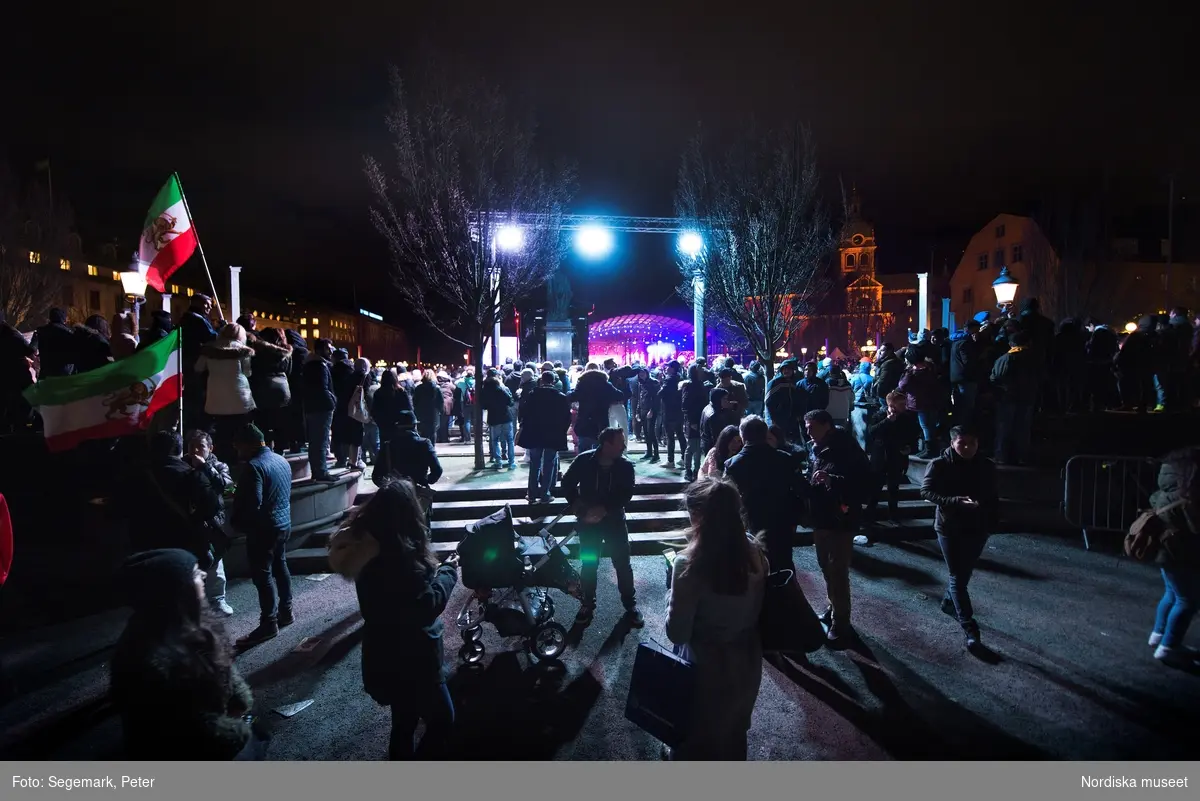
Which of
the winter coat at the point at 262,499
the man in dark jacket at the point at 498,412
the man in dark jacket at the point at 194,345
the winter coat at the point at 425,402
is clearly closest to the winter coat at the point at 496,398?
the man in dark jacket at the point at 498,412

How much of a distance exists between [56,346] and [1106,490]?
47.1 feet

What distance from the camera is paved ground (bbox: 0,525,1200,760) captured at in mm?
3830

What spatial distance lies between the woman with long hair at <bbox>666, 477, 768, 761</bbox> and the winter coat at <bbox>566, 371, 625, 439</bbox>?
6.16m

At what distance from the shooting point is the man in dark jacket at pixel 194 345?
8.04m

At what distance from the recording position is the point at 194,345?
8203 millimetres

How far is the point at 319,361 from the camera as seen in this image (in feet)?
28.0

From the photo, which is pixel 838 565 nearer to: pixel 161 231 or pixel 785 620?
pixel 785 620

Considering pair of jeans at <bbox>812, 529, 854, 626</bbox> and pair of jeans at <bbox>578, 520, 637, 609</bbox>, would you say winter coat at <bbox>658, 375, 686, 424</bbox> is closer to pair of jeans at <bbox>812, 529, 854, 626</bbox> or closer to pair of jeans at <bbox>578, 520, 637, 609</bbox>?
pair of jeans at <bbox>578, 520, 637, 609</bbox>

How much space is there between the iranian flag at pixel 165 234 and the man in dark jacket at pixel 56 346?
252 centimetres

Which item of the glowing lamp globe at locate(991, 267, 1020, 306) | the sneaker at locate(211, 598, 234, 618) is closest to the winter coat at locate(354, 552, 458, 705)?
the sneaker at locate(211, 598, 234, 618)

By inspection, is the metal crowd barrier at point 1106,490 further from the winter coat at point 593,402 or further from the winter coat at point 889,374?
the winter coat at point 593,402
